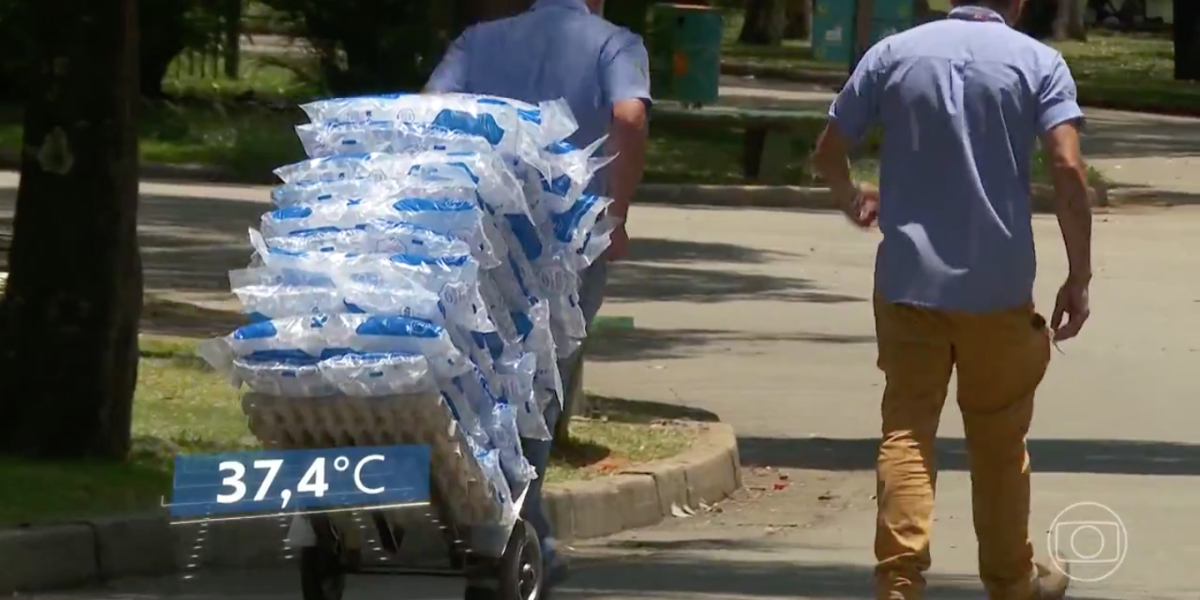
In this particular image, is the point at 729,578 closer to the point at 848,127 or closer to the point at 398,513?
the point at 848,127

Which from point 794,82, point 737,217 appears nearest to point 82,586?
point 737,217

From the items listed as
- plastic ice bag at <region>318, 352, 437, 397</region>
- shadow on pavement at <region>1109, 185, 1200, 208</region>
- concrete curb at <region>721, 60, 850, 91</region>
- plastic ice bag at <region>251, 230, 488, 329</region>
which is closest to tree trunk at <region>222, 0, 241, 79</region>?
shadow on pavement at <region>1109, 185, 1200, 208</region>

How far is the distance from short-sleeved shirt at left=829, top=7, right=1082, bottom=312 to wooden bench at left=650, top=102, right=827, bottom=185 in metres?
18.3

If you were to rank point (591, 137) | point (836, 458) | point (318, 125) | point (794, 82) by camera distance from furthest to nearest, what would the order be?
1. point (794, 82)
2. point (836, 458)
3. point (591, 137)
4. point (318, 125)

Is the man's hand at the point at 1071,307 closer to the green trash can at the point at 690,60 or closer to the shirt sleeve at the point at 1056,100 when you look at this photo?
the shirt sleeve at the point at 1056,100

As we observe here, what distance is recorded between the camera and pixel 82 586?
7.15 metres

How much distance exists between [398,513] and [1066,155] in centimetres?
182

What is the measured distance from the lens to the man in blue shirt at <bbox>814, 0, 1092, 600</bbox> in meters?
5.90

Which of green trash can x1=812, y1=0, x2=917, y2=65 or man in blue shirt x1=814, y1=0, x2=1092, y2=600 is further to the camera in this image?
green trash can x1=812, y1=0, x2=917, y2=65

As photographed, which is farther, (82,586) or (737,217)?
(737,217)

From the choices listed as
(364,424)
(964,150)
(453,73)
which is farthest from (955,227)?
(364,424)

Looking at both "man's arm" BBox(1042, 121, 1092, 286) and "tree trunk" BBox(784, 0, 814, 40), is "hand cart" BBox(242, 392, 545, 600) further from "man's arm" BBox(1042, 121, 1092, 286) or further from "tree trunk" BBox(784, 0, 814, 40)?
"tree trunk" BBox(784, 0, 814, 40)

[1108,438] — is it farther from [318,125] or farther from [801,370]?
[318,125]

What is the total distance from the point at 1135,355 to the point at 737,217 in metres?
8.92
